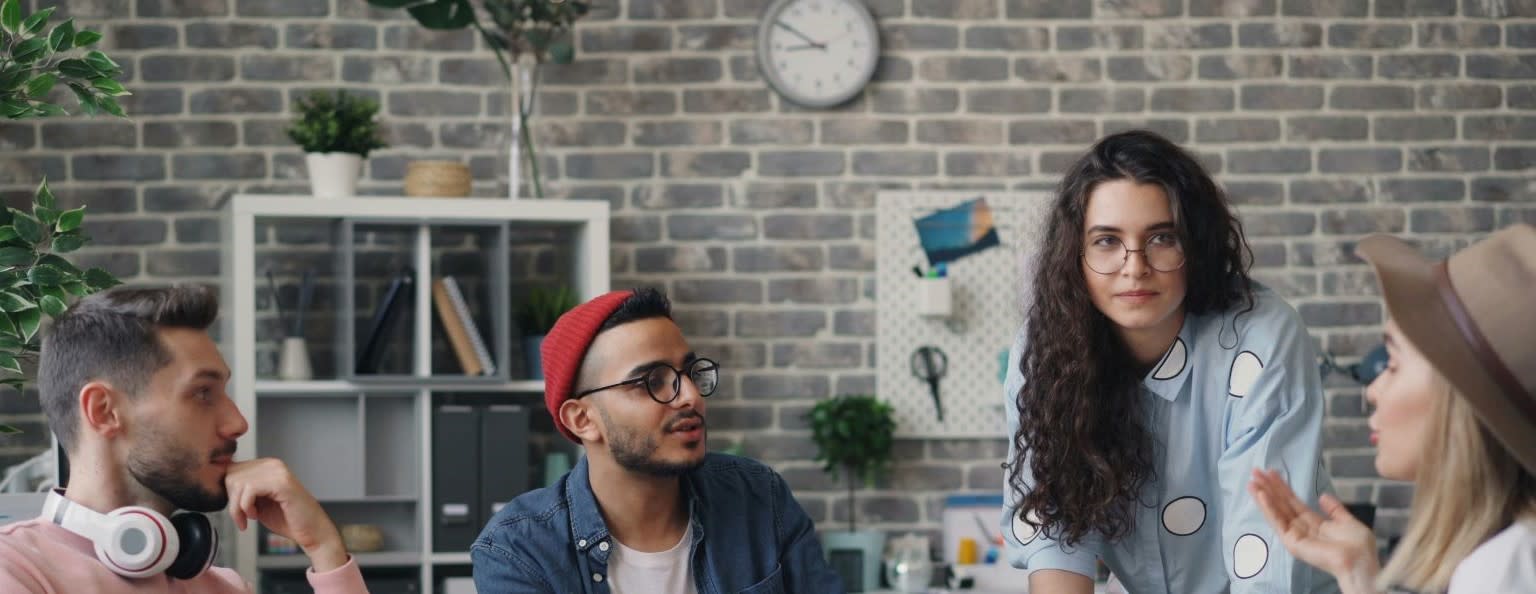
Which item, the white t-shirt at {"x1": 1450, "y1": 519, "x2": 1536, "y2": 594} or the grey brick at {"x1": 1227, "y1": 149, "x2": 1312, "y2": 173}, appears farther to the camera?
the grey brick at {"x1": 1227, "y1": 149, "x2": 1312, "y2": 173}

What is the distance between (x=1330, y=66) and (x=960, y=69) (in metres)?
1.06

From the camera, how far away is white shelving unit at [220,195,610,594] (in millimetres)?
3773

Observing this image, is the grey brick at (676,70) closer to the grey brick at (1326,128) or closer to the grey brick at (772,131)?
the grey brick at (772,131)

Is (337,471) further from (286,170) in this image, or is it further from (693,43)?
(693,43)

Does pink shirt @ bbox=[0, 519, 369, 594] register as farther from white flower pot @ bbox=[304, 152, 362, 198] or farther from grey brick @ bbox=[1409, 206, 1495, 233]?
grey brick @ bbox=[1409, 206, 1495, 233]

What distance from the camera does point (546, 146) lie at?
14.0 feet

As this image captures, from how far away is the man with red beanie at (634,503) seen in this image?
2.14m

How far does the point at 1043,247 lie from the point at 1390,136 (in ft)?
8.52

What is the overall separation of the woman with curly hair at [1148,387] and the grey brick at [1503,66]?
263 cm

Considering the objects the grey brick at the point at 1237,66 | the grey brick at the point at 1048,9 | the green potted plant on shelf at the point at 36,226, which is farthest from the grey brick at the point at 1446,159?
the green potted plant on shelf at the point at 36,226

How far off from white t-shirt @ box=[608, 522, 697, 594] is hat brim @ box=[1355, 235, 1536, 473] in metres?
1.07

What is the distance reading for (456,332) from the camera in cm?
389

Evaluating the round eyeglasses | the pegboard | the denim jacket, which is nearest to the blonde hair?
the round eyeglasses

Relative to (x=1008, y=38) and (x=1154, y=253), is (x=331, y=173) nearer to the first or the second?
(x=1008, y=38)
